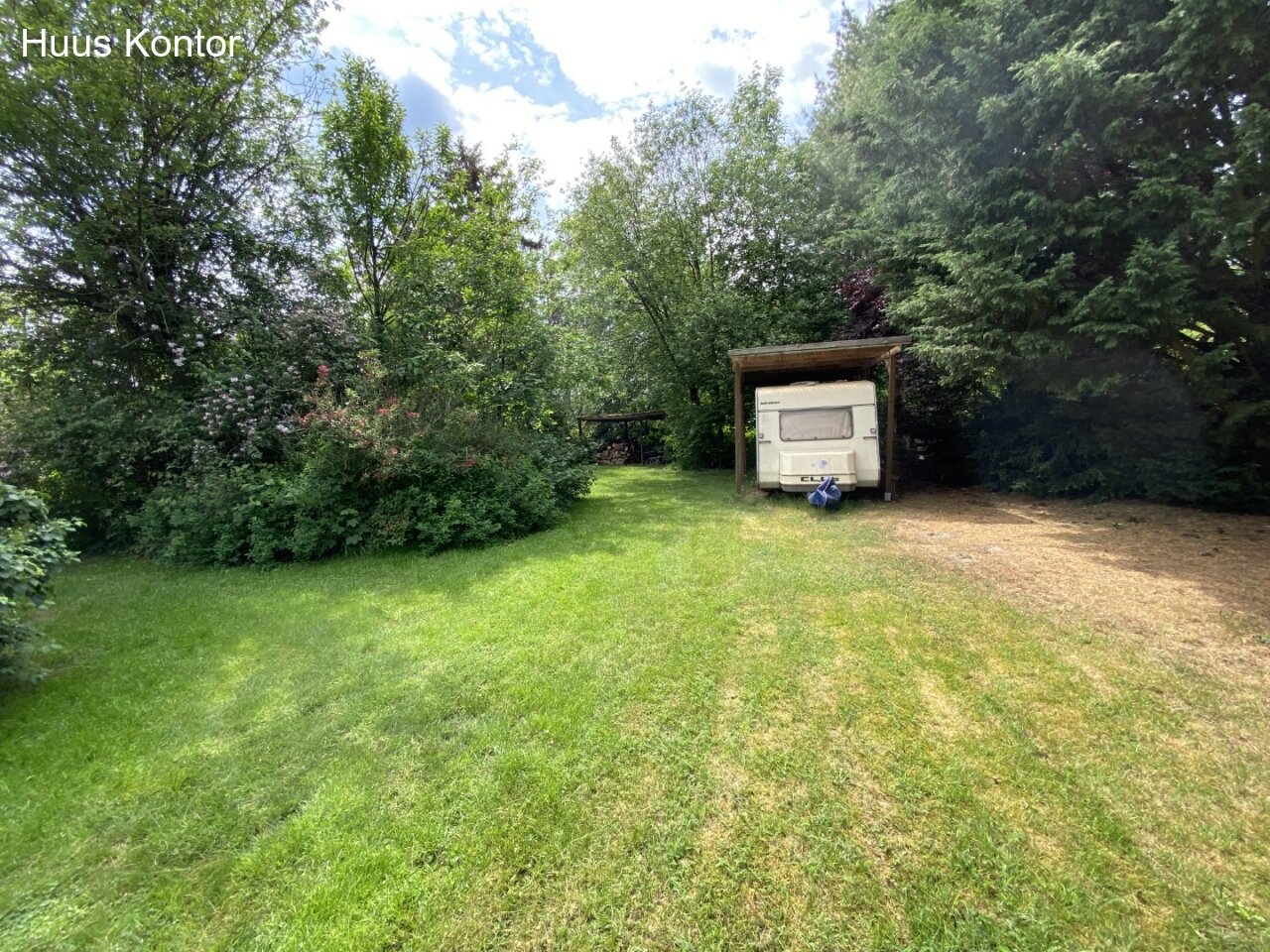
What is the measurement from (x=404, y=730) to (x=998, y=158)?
28.9 feet

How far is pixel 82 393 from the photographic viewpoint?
6.20m

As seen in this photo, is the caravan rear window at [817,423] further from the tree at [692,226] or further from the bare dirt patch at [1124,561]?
the tree at [692,226]

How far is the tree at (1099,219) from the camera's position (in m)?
5.08

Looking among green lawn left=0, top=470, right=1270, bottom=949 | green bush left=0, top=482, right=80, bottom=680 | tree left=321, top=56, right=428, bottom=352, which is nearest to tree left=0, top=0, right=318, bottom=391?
tree left=321, top=56, right=428, bottom=352

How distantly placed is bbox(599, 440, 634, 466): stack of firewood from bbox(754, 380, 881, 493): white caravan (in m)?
8.83

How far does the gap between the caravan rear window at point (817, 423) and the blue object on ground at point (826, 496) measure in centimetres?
95

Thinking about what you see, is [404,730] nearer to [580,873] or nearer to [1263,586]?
[580,873]

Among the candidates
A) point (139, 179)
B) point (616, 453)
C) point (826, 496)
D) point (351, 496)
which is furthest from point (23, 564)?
point (616, 453)

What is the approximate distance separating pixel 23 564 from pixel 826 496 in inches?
287

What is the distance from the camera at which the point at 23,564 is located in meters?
2.40

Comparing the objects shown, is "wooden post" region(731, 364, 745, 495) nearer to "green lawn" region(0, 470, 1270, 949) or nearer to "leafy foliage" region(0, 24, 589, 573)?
"leafy foliage" region(0, 24, 589, 573)

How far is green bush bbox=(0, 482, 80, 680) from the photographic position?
2414 millimetres

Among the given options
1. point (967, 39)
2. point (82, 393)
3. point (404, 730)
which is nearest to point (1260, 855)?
point (404, 730)

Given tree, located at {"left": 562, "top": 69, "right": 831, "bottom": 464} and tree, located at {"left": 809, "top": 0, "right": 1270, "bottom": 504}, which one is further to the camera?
tree, located at {"left": 562, "top": 69, "right": 831, "bottom": 464}
